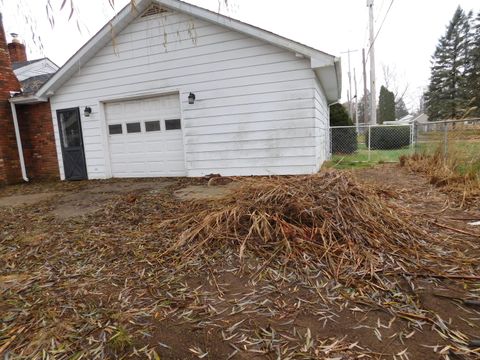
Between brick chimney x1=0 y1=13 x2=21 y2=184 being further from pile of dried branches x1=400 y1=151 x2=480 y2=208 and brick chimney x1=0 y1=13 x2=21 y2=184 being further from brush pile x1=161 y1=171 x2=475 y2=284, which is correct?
pile of dried branches x1=400 y1=151 x2=480 y2=208

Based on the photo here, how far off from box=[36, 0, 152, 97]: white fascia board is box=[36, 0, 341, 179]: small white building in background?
3 cm

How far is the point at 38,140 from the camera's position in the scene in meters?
8.33

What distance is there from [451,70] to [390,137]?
2123cm

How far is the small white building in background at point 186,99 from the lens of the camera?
237 inches

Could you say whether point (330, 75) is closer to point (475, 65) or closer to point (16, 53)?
point (16, 53)

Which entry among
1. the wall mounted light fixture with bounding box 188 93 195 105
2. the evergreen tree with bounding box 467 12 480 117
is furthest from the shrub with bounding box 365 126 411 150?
the evergreen tree with bounding box 467 12 480 117

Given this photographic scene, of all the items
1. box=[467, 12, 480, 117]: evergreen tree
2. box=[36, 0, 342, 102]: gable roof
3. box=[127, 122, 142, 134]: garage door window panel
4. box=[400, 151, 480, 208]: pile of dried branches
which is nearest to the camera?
box=[400, 151, 480, 208]: pile of dried branches

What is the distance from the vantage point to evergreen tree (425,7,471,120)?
2628cm

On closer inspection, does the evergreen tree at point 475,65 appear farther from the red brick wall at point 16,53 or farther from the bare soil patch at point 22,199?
the red brick wall at point 16,53

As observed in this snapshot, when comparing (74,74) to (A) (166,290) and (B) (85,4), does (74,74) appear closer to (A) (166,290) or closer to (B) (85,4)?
(B) (85,4)

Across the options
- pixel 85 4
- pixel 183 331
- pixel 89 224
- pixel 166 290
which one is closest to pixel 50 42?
pixel 85 4

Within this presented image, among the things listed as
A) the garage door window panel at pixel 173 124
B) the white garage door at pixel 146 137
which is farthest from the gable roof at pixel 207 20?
the garage door window panel at pixel 173 124

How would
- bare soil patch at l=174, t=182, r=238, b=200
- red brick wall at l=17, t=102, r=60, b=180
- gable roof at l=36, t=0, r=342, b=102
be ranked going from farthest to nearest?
red brick wall at l=17, t=102, r=60, b=180
gable roof at l=36, t=0, r=342, b=102
bare soil patch at l=174, t=182, r=238, b=200

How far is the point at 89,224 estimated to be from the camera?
12.1ft
